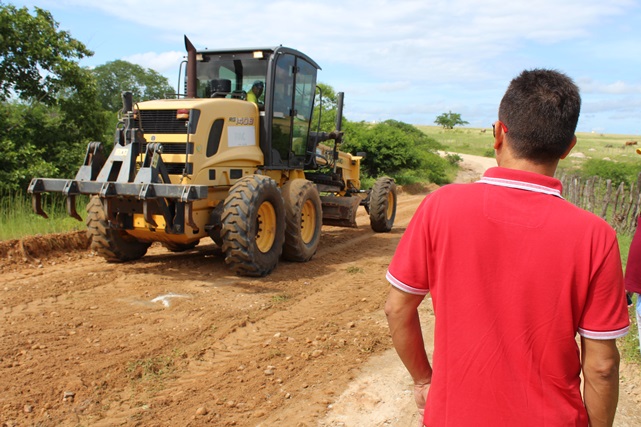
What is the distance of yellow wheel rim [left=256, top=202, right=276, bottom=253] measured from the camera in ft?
24.7

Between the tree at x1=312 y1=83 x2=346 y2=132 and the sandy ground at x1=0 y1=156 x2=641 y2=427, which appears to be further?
the tree at x1=312 y1=83 x2=346 y2=132

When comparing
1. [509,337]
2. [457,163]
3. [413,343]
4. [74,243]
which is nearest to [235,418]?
[413,343]

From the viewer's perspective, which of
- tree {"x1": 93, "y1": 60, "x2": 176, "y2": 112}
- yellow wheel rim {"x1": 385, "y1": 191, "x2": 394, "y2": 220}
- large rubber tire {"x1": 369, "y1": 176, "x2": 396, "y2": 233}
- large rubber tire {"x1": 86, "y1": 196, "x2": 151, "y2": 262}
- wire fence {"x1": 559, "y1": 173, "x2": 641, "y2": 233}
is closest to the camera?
large rubber tire {"x1": 86, "y1": 196, "x2": 151, "y2": 262}

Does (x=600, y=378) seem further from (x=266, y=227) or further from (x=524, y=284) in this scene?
(x=266, y=227)

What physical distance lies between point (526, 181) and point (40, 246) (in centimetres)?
786

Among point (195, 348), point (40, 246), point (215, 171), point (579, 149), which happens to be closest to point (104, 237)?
point (40, 246)

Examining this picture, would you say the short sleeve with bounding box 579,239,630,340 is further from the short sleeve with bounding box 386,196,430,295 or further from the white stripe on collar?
the short sleeve with bounding box 386,196,430,295

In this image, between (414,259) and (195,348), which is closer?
(414,259)

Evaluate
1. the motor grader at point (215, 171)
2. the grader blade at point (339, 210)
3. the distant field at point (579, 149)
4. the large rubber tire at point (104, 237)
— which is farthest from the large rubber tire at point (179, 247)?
the distant field at point (579, 149)

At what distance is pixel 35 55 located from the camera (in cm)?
1243

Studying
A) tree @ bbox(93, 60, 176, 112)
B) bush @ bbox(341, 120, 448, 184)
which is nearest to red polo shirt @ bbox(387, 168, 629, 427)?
bush @ bbox(341, 120, 448, 184)

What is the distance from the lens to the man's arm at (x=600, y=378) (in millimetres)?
1733

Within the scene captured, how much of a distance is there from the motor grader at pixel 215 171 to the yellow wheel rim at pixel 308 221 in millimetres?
17

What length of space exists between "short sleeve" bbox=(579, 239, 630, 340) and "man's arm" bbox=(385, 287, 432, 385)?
0.52 m
